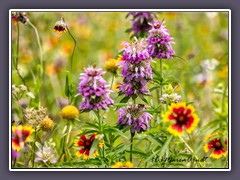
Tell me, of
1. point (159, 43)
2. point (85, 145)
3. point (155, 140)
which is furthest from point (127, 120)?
point (159, 43)

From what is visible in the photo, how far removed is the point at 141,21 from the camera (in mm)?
3059

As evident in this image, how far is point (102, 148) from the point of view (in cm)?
275

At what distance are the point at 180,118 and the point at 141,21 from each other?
683 mm

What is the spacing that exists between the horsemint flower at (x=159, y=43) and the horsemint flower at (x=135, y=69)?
10 centimetres

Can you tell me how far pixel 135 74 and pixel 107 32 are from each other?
2566 millimetres

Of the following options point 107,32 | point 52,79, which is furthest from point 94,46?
point 52,79

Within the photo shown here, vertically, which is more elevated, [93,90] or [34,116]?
[93,90]

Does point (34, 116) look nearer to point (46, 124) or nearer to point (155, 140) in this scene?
point (46, 124)

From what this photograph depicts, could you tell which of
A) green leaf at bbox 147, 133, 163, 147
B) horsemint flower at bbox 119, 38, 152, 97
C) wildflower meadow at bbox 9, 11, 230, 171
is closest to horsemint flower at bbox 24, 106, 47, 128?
wildflower meadow at bbox 9, 11, 230, 171

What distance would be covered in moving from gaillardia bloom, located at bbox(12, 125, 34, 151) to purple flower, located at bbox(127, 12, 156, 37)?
0.86 metres

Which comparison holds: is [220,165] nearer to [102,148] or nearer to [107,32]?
[102,148]

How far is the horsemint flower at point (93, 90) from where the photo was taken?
8.23ft

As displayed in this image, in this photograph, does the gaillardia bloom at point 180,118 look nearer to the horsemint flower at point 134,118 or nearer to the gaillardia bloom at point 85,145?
the horsemint flower at point 134,118

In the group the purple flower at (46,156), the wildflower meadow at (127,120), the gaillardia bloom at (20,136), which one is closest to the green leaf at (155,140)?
the wildflower meadow at (127,120)
